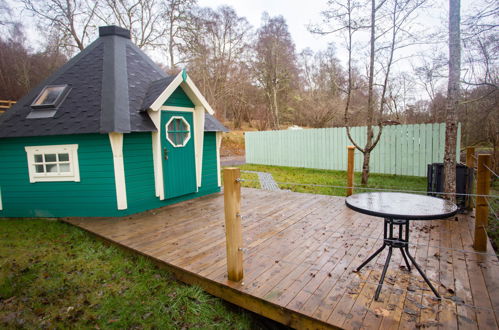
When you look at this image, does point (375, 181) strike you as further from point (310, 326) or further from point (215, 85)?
point (215, 85)

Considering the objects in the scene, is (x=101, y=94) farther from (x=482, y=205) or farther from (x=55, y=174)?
(x=482, y=205)

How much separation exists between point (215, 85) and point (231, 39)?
3414 millimetres

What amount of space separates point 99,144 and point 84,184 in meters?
0.88

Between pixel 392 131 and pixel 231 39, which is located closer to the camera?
pixel 392 131

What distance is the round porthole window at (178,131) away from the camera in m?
5.99

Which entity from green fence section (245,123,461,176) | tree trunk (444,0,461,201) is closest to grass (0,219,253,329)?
tree trunk (444,0,461,201)

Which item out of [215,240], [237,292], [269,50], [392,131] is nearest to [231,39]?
[269,50]

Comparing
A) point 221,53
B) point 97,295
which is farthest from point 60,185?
point 221,53

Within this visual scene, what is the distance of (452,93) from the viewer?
484cm

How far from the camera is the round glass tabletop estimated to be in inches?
92.1

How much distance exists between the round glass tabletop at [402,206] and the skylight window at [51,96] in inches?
240

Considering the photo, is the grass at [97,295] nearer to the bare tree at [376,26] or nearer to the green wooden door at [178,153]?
the green wooden door at [178,153]

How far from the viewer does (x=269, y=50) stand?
18.9 metres

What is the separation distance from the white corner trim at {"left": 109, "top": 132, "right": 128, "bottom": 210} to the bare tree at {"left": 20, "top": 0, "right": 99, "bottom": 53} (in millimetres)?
12830
